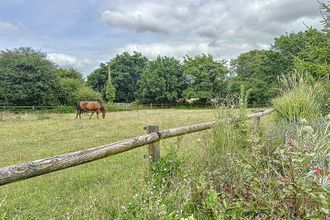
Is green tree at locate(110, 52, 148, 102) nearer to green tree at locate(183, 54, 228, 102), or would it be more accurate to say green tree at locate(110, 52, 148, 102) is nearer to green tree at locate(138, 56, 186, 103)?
green tree at locate(138, 56, 186, 103)

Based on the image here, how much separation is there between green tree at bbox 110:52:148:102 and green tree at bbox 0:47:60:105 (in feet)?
63.3

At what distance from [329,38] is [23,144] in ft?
31.1

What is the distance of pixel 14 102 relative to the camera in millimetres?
33188

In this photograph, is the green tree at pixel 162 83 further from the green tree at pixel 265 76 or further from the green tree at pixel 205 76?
the green tree at pixel 265 76

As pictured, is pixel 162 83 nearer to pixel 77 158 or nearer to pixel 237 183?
pixel 237 183

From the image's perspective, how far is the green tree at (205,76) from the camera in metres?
43.6

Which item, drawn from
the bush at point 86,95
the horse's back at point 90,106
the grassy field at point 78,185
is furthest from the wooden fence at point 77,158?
the bush at point 86,95

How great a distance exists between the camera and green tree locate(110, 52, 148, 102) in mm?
55625

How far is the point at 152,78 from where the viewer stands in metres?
45.6

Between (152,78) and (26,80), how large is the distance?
17804 millimetres

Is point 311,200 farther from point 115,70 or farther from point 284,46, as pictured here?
point 115,70

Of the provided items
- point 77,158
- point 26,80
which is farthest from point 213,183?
point 26,80

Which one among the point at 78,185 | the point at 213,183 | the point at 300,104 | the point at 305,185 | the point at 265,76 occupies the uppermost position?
the point at 265,76

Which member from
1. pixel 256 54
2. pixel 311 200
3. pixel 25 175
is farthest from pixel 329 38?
pixel 256 54
